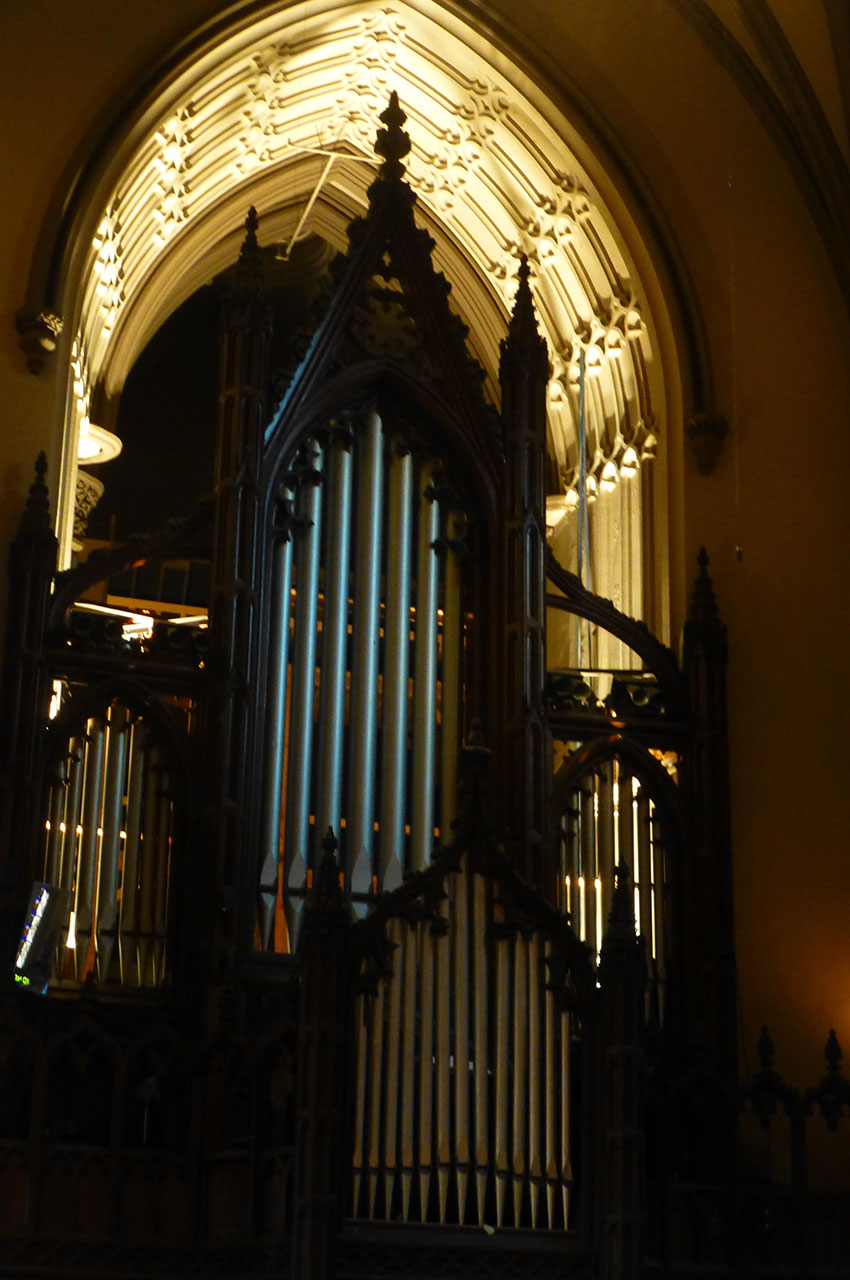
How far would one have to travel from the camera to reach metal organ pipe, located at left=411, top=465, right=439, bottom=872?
12.4 m

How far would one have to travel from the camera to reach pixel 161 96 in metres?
13.6

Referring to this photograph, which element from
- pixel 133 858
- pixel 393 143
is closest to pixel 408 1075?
pixel 133 858

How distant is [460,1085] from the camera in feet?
35.4

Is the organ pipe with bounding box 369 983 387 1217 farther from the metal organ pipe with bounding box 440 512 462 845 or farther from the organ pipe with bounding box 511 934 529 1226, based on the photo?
the metal organ pipe with bounding box 440 512 462 845

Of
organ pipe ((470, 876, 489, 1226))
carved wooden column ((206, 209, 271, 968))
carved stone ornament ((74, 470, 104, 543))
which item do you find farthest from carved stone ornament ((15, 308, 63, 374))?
organ pipe ((470, 876, 489, 1226))

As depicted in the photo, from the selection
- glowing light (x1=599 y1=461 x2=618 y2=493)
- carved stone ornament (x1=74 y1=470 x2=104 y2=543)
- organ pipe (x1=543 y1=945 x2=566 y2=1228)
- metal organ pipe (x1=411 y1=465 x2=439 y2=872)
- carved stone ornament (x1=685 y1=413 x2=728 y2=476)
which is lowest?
organ pipe (x1=543 y1=945 x2=566 y2=1228)

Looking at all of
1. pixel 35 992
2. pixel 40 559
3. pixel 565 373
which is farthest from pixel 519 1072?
pixel 565 373

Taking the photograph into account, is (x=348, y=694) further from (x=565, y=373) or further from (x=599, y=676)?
(x=565, y=373)

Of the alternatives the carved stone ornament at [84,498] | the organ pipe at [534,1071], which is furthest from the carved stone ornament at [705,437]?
the carved stone ornament at [84,498]


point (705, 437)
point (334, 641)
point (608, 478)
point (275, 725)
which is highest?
point (608, 478)

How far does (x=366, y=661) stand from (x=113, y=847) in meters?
1.91

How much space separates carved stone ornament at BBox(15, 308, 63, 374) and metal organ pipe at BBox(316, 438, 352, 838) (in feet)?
6.06

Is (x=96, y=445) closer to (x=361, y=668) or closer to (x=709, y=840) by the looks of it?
(x=361, y=668)

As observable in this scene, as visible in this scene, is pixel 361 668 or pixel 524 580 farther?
pixel 524 580
